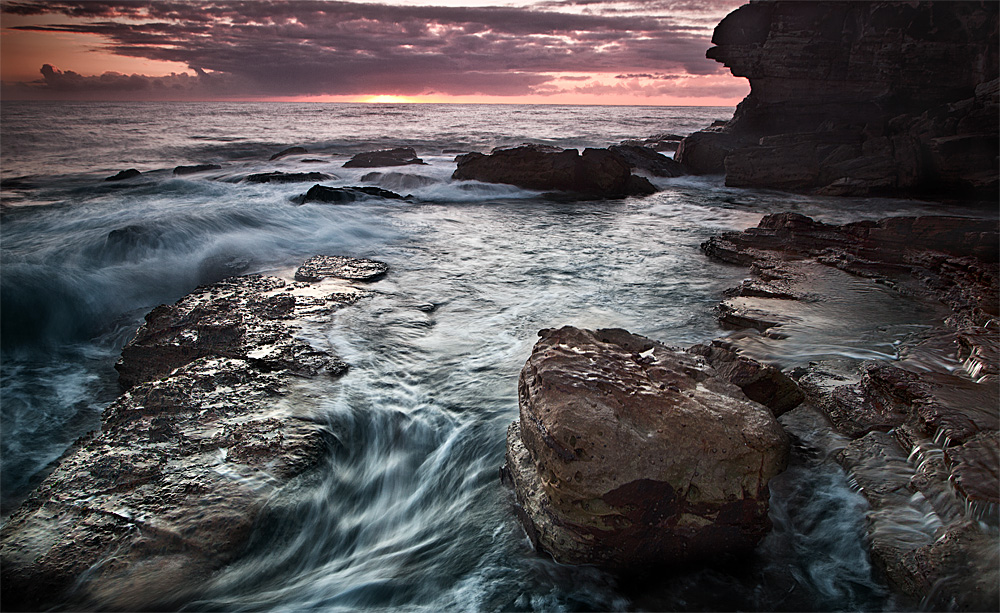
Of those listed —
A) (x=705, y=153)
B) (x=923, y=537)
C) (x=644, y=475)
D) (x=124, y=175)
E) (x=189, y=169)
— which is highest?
(x=705, y=153)

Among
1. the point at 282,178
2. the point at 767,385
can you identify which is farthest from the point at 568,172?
the point at 767,385

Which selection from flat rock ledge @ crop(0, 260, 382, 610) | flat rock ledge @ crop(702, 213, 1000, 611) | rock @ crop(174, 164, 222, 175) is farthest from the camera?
rock @ crop(174, 164, 222, 175)

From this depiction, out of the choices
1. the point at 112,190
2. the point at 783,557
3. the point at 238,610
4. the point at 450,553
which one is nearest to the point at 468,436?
the point at 450,553

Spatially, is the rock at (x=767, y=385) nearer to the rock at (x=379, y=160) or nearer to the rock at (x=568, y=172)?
the rock at (x=568, y=172)

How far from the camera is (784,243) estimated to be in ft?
→ 26.1

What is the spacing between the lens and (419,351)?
5242mm

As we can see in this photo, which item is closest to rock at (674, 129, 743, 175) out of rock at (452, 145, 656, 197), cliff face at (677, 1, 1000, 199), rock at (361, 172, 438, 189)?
cliff face at (677, 1, 1000, 199)

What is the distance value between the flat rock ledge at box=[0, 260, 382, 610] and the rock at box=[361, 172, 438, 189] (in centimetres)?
1256

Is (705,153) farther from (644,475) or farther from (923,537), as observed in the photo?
(644,475)

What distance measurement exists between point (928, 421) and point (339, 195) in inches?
489

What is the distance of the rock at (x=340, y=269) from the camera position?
7102mm

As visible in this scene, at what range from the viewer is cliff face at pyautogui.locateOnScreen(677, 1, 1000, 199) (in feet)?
46.4

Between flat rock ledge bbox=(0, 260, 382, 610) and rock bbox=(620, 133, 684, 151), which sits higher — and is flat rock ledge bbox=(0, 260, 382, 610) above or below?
below

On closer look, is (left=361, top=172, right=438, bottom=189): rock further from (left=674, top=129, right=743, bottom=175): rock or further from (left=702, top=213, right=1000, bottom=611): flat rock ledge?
(left=702, top=213, right=1000, bottom=611): flat rock ledge
